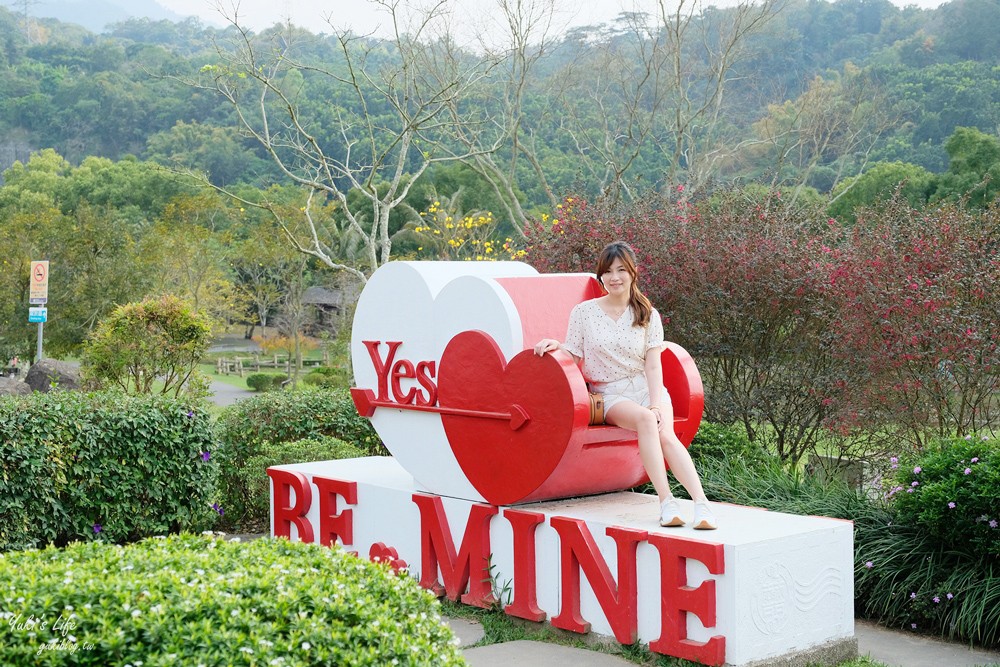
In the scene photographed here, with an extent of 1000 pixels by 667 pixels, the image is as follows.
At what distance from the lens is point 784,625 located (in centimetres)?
479

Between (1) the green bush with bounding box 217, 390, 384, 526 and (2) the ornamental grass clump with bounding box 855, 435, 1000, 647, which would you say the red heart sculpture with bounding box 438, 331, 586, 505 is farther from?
(1) the green bush with bounding box 217, 390, 384, 526

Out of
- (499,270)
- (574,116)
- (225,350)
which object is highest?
(574,116)

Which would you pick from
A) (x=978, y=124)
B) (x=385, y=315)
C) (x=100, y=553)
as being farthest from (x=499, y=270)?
(x=978, y=124)

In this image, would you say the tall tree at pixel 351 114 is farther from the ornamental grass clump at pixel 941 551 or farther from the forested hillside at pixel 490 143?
the ornamental grass clump at pixel 941 551

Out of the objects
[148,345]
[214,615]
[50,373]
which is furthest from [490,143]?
[214,615]

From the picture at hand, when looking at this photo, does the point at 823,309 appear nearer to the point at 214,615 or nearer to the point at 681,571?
the point at 681,571

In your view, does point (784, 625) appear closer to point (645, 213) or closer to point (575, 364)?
point (575, 364)

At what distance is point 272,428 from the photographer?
8.49 metres

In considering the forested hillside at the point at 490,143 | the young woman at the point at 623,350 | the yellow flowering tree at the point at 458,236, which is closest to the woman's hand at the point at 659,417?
the young woman at the point at 623,350

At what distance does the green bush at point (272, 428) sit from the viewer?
8406 mm

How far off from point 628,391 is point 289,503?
114 inches

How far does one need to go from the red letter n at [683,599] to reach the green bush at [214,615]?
172 centimetres

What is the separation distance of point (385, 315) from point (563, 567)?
82.7 inches

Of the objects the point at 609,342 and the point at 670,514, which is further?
the point at 609,342
